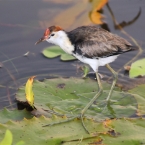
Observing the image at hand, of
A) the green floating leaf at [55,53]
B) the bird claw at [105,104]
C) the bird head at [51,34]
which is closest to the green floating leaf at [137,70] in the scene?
the bird claw at [105,104]

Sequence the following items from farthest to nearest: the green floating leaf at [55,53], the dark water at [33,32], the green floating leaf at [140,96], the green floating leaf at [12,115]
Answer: the green floating leaf at [55,53]
the dark water at [33,32]
the green floating leaf at [140,96]
the green floating leaf at [12,115]

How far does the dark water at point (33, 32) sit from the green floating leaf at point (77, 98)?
506 mm

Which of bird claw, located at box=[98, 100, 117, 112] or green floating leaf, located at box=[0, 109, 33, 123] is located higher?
green floating leaf, located at box=[0, 109, 33, 123]

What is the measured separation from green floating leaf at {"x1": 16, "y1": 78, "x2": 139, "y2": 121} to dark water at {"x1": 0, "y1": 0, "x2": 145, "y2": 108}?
0.51 m

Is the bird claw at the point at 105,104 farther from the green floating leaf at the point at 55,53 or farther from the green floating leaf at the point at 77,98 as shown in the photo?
the green floating leaf at the point at 55,53

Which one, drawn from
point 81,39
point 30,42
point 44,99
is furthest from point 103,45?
point 30,42

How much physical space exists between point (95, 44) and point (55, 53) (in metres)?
A: 1.22

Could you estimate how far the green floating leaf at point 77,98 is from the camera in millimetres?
4160

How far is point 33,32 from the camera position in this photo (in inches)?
232

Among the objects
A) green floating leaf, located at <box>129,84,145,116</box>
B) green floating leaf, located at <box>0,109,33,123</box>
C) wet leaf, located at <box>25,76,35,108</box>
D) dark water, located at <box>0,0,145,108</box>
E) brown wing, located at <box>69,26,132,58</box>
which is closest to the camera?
wet leaf, located at <box>25,76,35,108</box>

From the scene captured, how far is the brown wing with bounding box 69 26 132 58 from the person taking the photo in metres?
4.27

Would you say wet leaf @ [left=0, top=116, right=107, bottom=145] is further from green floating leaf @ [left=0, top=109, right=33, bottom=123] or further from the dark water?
the dark water

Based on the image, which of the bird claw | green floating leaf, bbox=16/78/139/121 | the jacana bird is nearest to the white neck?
the jacana bird

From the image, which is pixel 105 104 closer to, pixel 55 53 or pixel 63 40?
pixel 63 40
